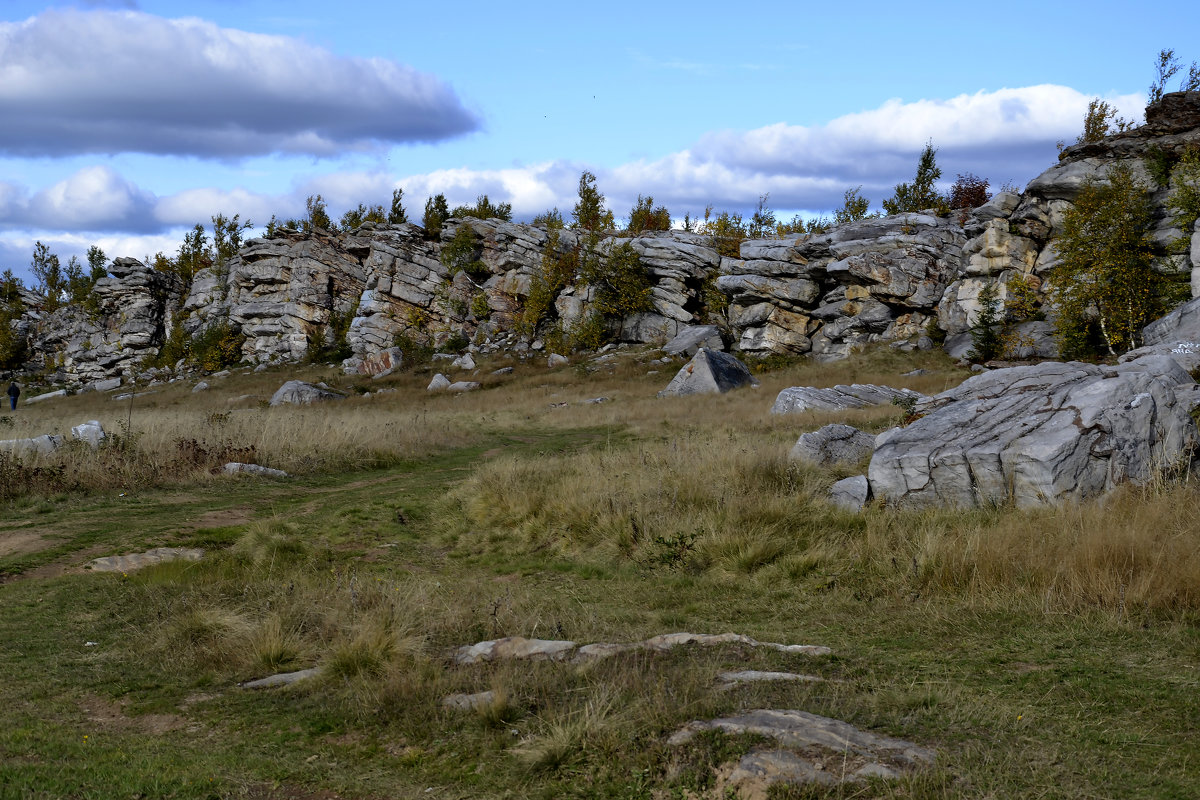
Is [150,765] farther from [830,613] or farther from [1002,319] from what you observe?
[1002,319]

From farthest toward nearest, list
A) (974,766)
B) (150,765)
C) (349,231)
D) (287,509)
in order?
1. (349,231)
2. (287,509)
3. (150,765)
4. (974,766)

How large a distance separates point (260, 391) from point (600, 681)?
44016 millimetres

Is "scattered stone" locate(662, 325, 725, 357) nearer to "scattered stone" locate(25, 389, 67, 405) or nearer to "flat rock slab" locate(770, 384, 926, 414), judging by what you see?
"flat rock slab" locate(770, 384, 926, 414)

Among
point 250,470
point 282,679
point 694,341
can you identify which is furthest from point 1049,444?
point 694,341

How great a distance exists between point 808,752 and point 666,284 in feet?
145

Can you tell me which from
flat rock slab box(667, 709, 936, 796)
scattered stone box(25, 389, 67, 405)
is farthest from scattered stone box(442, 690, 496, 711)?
scattered stone box(25, 389, 67, 405)

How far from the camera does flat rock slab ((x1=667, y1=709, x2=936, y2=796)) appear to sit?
3848mm

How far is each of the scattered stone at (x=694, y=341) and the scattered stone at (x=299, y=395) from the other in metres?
16.6

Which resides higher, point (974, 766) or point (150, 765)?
point (974, 766)

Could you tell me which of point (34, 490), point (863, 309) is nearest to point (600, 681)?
point (34, 490)

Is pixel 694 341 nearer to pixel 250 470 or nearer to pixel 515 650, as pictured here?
pixel 250 470

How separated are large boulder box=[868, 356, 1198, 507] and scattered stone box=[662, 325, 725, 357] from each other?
102 ft

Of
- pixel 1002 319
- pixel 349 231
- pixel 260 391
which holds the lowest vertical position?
pixel 260 391

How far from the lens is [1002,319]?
Answer: 3497cm
